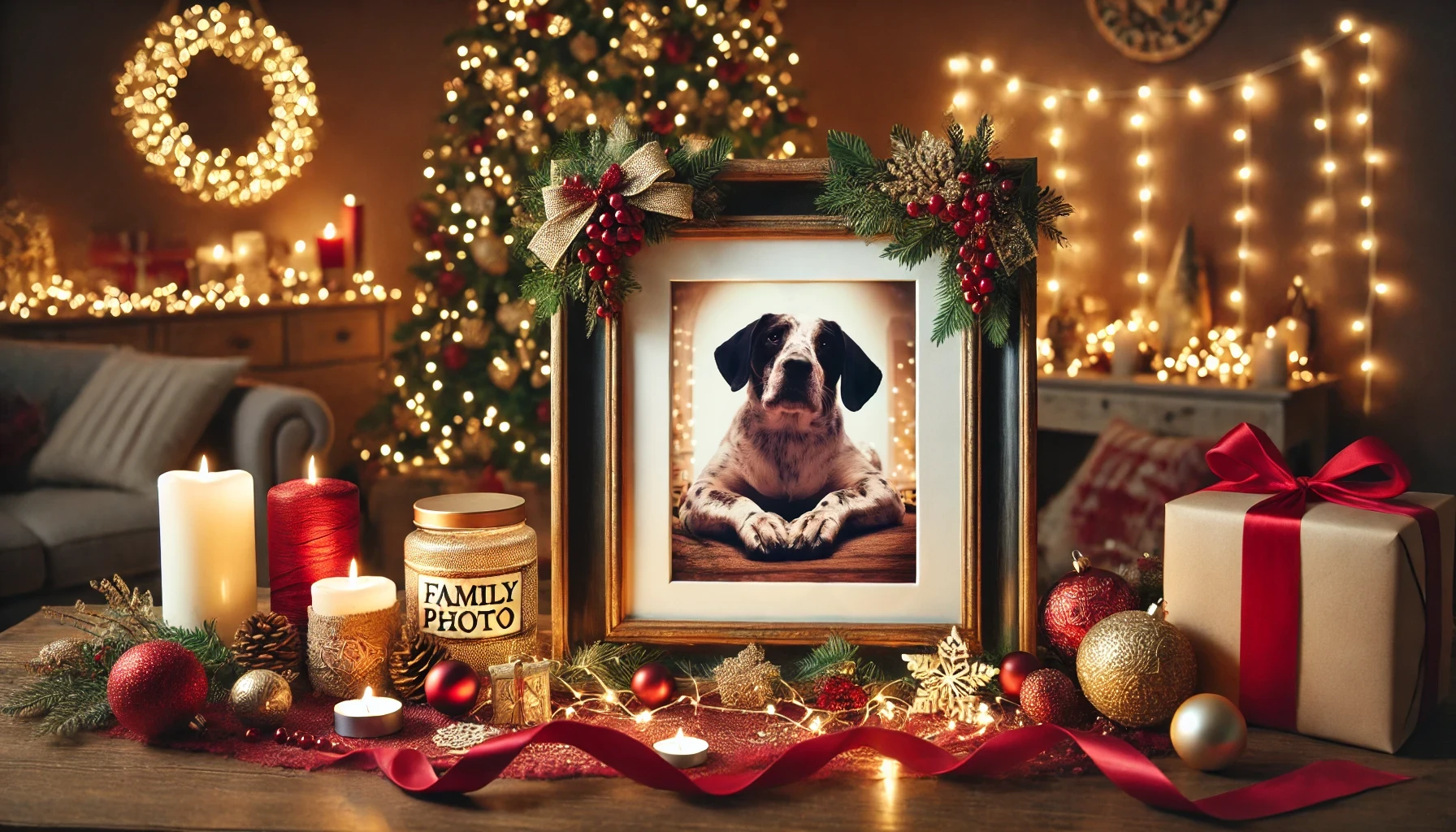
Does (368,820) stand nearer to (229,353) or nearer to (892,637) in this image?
(892,637)

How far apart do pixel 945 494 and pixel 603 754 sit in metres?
0.39

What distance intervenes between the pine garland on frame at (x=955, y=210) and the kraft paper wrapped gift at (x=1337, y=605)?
0.24m

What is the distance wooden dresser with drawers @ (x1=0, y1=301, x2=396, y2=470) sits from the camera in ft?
14.0

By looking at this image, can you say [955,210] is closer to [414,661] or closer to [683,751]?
[683,751]

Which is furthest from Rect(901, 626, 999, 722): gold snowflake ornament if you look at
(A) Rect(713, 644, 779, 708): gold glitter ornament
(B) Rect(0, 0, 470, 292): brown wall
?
(B) Rect(0, 0, 470, 292): brown wall

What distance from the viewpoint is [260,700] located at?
0.95m

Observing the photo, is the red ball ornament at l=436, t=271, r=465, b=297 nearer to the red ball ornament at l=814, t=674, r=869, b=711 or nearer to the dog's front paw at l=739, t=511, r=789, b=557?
the dog's front paw at l=739, t=511, r=789, b=557

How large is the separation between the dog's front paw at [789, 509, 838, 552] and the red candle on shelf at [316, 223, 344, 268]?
4209 mm

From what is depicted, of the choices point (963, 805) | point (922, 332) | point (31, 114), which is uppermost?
point (31, 114)

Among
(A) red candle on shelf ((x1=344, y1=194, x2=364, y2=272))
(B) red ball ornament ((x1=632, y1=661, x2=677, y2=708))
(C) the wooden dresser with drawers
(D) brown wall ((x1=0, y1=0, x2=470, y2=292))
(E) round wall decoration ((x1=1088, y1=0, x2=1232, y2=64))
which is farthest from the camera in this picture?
(A) red candle on shelf ((x1=344, y1=194, x2=364, y2=272))

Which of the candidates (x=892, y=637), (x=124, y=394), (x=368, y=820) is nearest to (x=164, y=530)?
(x=368, y=820)

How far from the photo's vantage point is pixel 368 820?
0.80 metres

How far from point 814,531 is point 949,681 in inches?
6.9

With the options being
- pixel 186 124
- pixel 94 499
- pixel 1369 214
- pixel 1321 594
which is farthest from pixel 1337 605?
pixel 186 124
